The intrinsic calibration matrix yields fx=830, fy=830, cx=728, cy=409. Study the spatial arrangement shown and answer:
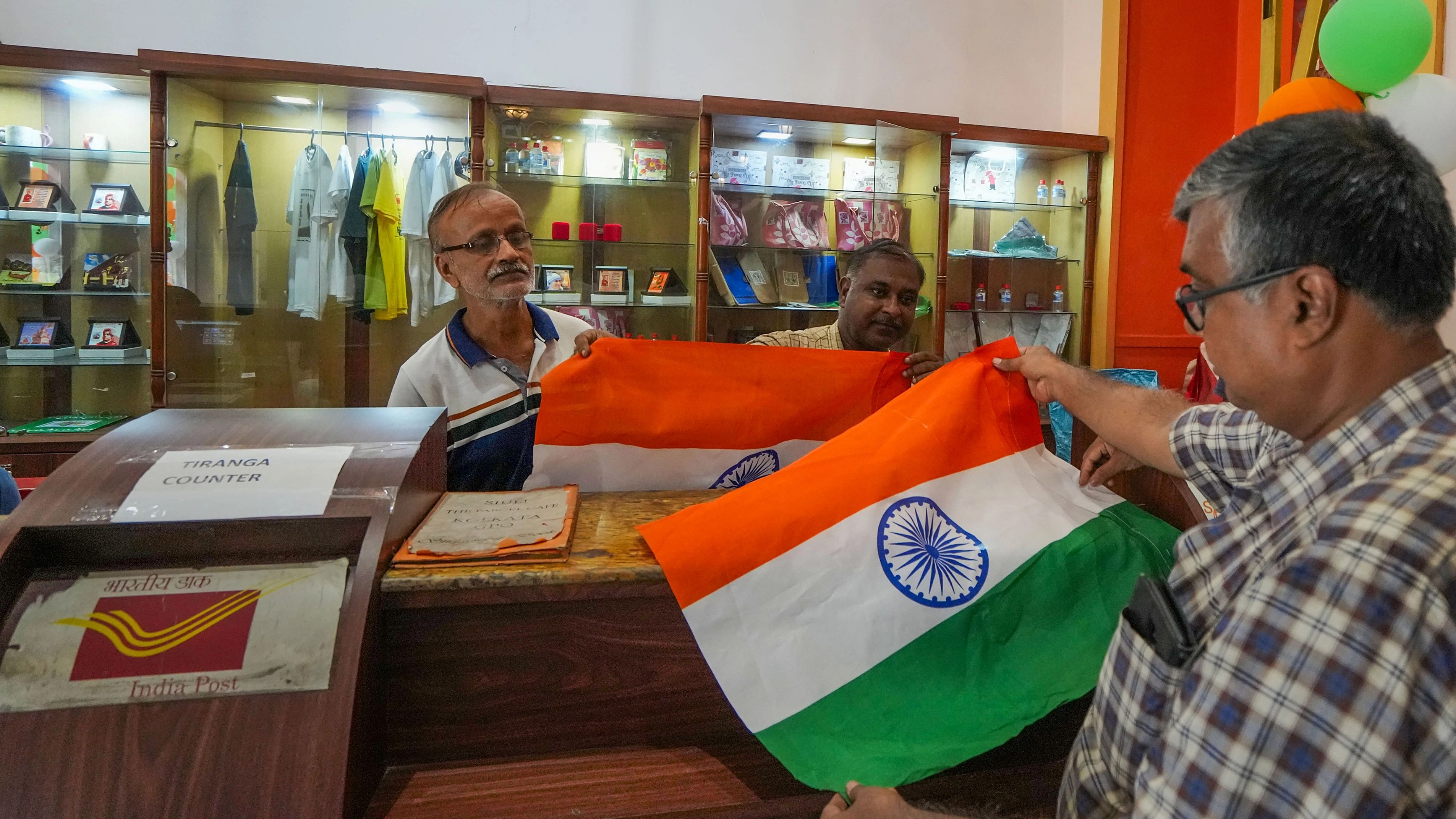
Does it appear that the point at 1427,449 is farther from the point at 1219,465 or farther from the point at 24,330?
the point at 24,330

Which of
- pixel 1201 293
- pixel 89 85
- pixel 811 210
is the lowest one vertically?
pixel 1201 293

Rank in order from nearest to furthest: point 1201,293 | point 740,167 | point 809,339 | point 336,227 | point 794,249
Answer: point 1201,293, point 809,339, point 336,227, point 740,167, point 794,249

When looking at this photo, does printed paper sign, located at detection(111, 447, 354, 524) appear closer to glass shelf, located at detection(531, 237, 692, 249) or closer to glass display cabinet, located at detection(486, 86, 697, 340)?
glass display cabinet, located at detection(486, 86, 697, 340)

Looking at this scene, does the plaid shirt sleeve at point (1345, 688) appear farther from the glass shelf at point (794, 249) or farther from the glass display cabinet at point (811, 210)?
the glass shelf at point (794, 249)

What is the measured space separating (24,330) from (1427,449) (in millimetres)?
4934

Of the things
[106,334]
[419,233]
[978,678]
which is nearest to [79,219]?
[106,334]

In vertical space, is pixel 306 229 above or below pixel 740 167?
below

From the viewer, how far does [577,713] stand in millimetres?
1139

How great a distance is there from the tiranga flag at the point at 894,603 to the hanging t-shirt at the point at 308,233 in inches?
134

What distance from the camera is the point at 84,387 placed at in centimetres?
392

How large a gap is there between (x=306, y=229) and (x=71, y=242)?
3.42 feet

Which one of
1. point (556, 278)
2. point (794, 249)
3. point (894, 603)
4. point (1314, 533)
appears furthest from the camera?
point (794, 249)

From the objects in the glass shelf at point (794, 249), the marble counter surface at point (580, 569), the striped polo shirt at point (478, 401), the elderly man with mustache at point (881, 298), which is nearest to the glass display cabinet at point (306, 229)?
the glass shelf at point (794, 249)

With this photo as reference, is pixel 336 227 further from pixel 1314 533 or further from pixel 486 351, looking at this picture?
pixel 1314 533
